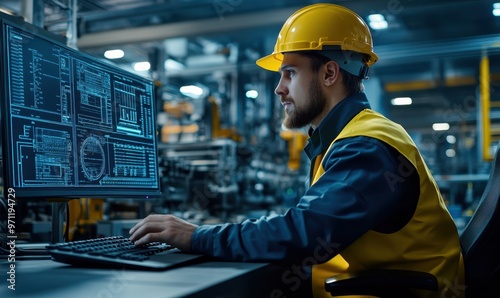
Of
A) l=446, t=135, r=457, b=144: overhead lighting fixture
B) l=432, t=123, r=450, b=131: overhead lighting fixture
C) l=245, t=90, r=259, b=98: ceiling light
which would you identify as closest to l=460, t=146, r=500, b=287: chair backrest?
l=245, t=90, r=259, b=98: ceiling light

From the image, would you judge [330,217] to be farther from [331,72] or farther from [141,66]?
[141,66]

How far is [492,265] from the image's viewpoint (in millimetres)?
1280

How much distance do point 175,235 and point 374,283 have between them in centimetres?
48

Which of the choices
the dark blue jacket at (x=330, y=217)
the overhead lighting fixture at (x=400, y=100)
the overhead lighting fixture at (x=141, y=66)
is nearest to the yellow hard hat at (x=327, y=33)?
the dark blue jacket at (x=330, y=217)

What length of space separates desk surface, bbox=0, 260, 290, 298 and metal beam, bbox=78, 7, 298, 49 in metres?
4.25

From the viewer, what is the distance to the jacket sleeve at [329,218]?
3.60 feet

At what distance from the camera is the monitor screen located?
118 cm

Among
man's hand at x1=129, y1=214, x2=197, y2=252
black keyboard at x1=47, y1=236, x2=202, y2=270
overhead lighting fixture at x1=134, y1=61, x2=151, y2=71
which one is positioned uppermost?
overhead lighting fixture at x1=134, y1=61, x2=151, y2=71

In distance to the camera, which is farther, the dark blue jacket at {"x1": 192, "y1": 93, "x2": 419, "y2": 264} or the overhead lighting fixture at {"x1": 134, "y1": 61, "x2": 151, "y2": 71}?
the overhead lighting fixture at {"x1": 134, "y1": 61, "x2": 151, "y2": 71}

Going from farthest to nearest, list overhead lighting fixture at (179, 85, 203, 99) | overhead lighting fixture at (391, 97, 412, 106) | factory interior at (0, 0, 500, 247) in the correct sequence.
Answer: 1. overhead lighting fixture at (391, 97, 412, 106)
2. overhead lighting fixture at (179, 85, 203, 99)
3. factory interior at (0, 0, 500, 247)

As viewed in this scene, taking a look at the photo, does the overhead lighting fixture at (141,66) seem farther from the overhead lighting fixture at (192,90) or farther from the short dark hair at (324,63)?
the short dark hair at (324,63)

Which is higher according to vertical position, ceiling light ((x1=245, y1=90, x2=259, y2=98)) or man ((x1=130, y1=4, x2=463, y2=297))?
ceiling light ((x1=245, y1=90, x2=259, y2=98))

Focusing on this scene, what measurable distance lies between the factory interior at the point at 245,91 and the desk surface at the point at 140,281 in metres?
0.76

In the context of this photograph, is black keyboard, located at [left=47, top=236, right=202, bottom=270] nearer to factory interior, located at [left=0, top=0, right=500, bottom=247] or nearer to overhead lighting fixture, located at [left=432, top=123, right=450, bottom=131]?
factory interior, located at [left=0, top=0, right=500, bottom=247]
